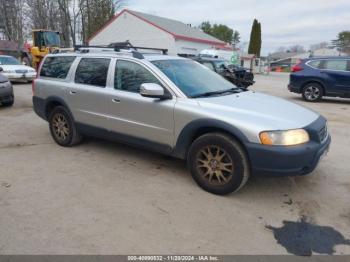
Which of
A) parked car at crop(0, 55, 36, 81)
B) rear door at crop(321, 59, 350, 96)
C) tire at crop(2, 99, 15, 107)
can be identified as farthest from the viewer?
parked car at crop(0, 55, 36, 81)

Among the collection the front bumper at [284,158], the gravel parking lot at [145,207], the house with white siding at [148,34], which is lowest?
the gravel parking lot at [145,207]

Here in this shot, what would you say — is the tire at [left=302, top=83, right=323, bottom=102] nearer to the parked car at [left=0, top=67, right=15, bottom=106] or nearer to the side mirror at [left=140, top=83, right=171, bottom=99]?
the side mirror at [left=140, top=83, right=171, bottom=99]

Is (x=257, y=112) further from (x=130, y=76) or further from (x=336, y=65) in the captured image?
(x=336, y=65)

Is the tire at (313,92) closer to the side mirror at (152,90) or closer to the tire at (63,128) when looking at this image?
the tire at (63,128)

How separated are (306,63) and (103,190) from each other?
33.9 ft

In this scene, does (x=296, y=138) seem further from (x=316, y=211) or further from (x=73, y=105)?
(x=73, y=105)

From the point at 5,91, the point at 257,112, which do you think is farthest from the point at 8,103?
the point at 257,112

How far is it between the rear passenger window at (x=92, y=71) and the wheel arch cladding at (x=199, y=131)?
63.9 inches

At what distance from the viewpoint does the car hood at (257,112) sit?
12.5 ft

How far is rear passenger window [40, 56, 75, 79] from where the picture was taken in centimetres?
586

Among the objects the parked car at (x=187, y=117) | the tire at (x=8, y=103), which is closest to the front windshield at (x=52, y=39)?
the tire at (x=8, y=103)

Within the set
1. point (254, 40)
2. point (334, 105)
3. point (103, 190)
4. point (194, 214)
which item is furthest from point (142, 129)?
point (254, 40)

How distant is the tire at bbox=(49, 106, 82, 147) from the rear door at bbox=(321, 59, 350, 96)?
9262mm

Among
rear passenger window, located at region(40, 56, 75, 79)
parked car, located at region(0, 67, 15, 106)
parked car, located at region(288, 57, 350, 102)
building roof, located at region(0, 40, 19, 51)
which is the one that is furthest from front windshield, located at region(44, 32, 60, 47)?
building roof, located at region(0, 40, 19, 51)
